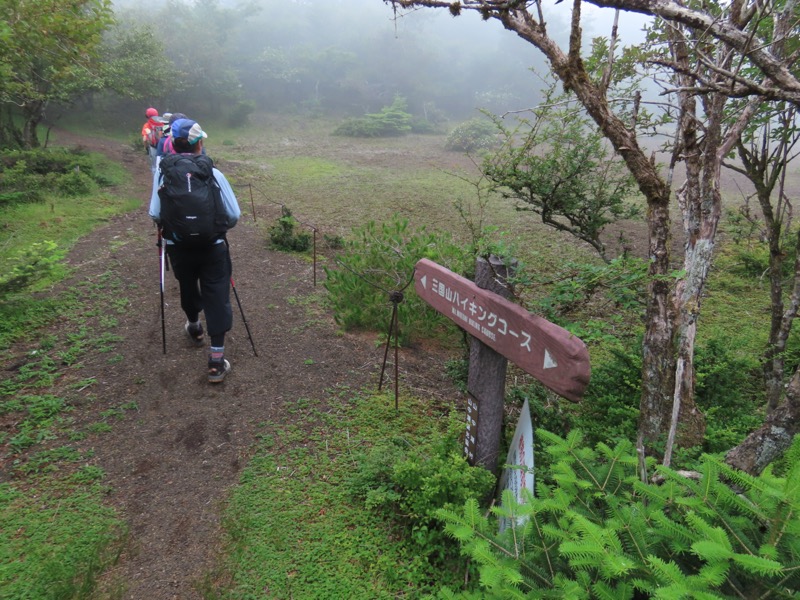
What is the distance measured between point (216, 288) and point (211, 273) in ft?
0.42

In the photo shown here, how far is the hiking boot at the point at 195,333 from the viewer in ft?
14.7

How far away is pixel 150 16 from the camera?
28.0 metres

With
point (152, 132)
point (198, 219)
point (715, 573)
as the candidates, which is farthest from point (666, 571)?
point (152, 132)

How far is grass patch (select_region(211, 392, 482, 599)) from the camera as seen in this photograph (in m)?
2.38

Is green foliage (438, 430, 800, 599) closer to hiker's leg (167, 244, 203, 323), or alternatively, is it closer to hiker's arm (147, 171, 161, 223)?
hiker's leg (167, 244, 203, 323)

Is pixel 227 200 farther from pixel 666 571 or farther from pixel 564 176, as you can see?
pixel 666 571

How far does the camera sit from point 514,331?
2279 mm

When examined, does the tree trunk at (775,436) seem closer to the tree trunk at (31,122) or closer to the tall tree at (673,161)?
the tall tree at (673,161)

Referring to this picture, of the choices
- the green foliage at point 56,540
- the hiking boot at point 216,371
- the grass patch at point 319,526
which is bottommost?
the grass patch at point 319,526

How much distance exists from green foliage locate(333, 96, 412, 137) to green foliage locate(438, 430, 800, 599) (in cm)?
2569

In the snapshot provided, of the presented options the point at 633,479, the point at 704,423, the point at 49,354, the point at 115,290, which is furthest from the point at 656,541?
the point at 115,290

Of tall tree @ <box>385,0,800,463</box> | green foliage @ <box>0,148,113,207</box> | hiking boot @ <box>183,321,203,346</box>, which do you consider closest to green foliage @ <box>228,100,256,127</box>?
green foliage @ <box>0,148,113,207</box>

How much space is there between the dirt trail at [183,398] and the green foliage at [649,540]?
167 cm

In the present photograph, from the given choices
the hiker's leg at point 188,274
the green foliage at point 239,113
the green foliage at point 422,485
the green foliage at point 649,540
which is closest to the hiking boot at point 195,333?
the hiker's leg at point 188,274
